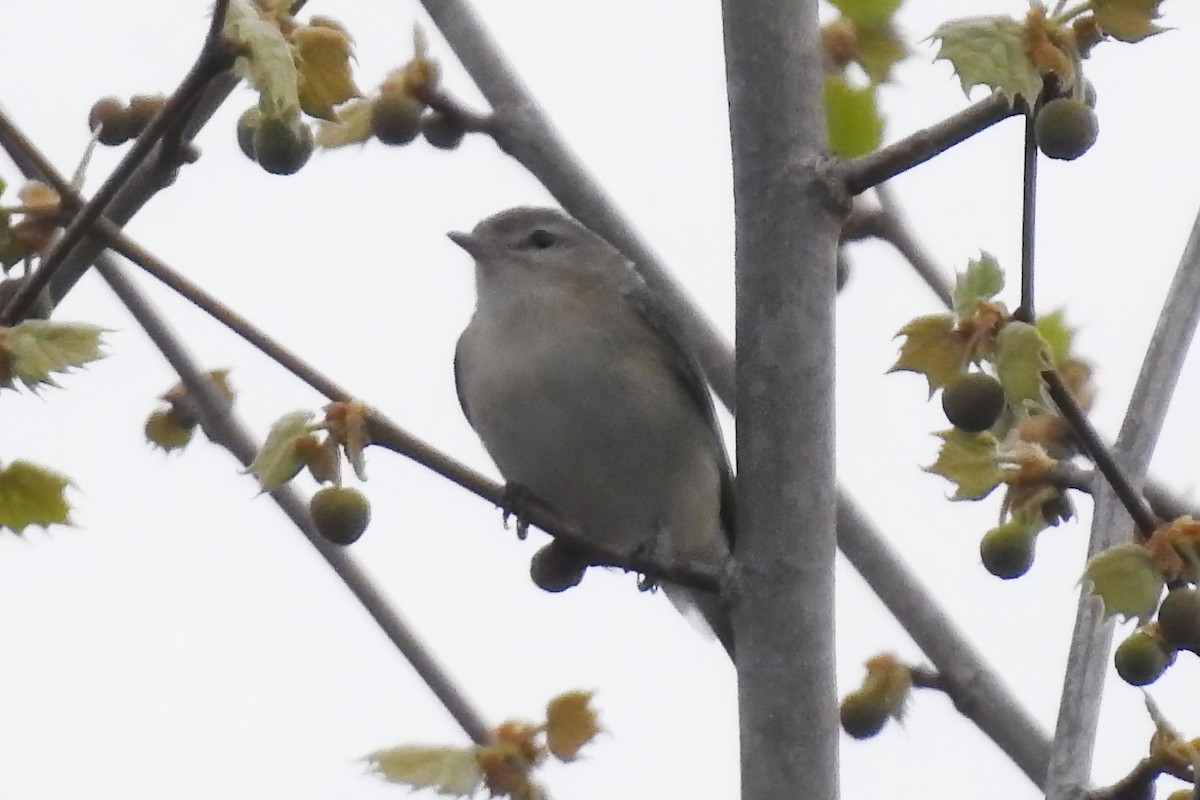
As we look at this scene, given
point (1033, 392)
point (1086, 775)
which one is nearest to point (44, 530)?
point (1033, 392)

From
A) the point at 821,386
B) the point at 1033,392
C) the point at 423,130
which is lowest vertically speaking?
the point at 1033,392

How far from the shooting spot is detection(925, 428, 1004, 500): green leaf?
2.41 meters

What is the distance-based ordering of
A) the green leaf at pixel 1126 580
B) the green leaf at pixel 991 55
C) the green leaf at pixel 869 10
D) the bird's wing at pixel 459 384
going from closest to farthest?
the green leaf at pixel 991 55 < the green leaf at pixel 1126 580 < the green leaf at pixel 869 10 < the bird's wing at pixel 459 384

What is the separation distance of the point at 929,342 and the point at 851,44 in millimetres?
928

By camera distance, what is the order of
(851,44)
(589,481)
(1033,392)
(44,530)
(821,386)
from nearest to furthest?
(1033,392), (44,530), (821,386), (851,44), (589,481)

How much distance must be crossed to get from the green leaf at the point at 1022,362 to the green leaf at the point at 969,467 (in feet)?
1.21

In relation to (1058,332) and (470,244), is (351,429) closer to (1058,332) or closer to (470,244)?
(1058,332)

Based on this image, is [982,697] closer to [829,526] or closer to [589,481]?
[829,526]

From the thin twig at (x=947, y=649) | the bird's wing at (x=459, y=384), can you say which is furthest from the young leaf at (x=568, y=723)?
the bird's wing at (x=459, y=384)

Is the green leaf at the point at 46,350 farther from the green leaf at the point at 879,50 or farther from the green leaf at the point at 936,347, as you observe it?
the green leaf at the point at 879,50

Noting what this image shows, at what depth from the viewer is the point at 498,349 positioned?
14.0 feet

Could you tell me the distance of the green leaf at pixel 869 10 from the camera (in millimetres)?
2859

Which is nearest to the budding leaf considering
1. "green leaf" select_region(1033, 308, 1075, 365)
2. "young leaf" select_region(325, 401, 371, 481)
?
"young leaf" select_region(325, 401, 371, 481)

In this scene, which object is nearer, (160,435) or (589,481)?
(160,435)
